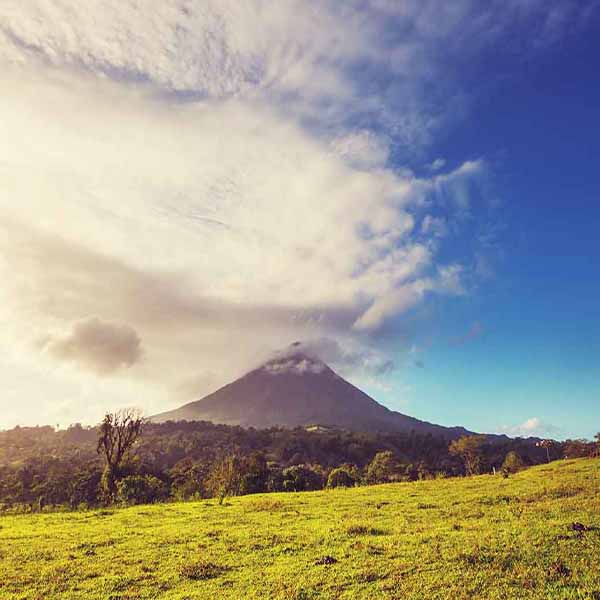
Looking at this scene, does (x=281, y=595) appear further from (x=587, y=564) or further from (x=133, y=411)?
(x=133, y=411)

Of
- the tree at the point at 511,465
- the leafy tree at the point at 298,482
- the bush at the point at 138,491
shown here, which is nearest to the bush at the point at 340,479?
the leafy tree at the point at 298,482

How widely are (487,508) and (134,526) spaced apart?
22342mm

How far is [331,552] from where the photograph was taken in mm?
19172

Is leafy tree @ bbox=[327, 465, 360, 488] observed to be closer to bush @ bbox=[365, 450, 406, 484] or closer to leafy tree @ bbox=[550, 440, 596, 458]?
bush @ bbox=[365, 450, 406, 484]

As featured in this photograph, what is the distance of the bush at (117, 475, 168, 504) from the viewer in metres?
50.5

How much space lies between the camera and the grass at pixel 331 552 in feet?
47.3

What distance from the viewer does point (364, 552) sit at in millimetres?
18703

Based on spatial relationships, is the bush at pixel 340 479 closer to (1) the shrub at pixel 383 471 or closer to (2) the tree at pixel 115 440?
(1) the shrub at pixel 383 471

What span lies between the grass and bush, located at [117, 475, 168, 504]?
17709 mm

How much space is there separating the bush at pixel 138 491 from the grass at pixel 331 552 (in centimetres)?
1771

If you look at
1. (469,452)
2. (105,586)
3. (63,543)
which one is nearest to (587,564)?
(105,586)

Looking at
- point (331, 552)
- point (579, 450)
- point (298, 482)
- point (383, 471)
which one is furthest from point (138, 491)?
point (579, 450)

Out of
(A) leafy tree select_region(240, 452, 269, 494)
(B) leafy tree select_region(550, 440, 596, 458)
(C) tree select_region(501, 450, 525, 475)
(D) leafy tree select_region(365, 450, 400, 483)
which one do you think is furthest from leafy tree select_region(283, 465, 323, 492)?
(B) leafy tree select_region(550, 440, 596, 458)

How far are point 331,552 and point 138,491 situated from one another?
3946 centimetres
